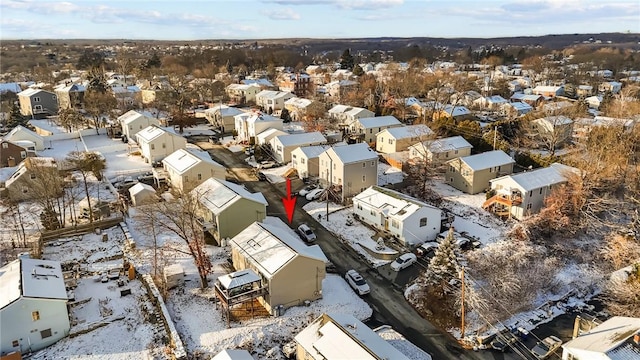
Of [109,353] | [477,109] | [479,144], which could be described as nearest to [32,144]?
[109,353]

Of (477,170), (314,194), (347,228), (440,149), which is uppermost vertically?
(440,149)

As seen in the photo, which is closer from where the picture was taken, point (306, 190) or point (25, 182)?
point (25, 182)

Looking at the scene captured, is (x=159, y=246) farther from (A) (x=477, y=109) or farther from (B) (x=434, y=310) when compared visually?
(A) (x=477, y=109)

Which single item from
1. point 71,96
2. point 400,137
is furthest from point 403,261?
point 71,96

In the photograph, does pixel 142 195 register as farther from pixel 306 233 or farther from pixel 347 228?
pixel 347 228

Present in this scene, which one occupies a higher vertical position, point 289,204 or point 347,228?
point 289,204

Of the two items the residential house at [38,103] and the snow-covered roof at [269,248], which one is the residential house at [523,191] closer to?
the snow-covered roof at [269,248]

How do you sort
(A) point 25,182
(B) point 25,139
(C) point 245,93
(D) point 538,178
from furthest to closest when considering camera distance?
(C) point 245,93 < (B) point 25,139 < (A) point 25,182 < (D) point 538,178
